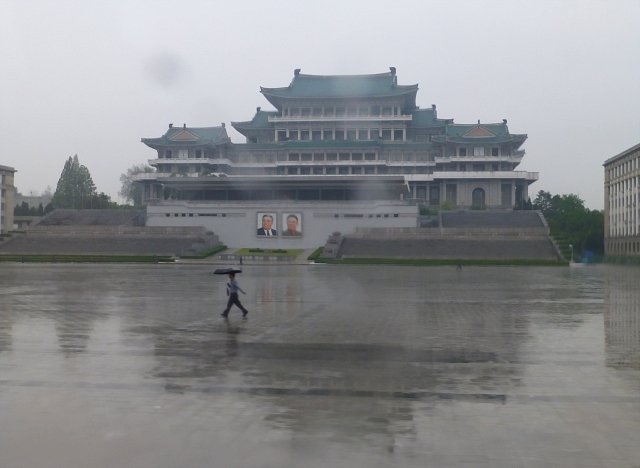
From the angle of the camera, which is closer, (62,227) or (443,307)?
(443,307)

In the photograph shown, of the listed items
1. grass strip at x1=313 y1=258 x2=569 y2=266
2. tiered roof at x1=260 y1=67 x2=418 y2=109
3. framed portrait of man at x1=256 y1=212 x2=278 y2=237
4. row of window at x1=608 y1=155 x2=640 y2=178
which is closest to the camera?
grass strip at x1=313 y1=258 x2=569 y2=266

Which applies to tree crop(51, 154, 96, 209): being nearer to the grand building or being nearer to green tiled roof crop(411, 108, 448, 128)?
the grand building

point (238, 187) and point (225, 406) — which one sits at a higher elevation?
point (238, 187)

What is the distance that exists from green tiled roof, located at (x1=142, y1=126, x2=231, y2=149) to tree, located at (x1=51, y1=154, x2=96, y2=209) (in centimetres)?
946

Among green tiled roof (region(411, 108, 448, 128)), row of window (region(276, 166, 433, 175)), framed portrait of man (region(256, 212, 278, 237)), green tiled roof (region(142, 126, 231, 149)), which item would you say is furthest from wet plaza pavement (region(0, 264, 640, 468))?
green tiled roof (region(411, 108, 448, 128))

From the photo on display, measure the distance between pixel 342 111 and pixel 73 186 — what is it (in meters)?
30.7

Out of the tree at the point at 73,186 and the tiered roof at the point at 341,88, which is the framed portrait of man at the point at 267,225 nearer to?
the tiered roof at the point at 341,88

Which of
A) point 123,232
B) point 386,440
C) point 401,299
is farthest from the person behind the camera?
point 123,232

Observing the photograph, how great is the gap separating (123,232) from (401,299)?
38.9 meters

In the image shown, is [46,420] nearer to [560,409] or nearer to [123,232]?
[560,409]

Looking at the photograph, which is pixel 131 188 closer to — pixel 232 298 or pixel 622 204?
pixel 622 204

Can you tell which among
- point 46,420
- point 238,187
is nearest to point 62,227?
point 238,187

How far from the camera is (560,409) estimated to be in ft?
20.2

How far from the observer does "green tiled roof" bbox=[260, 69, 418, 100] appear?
232 feet
